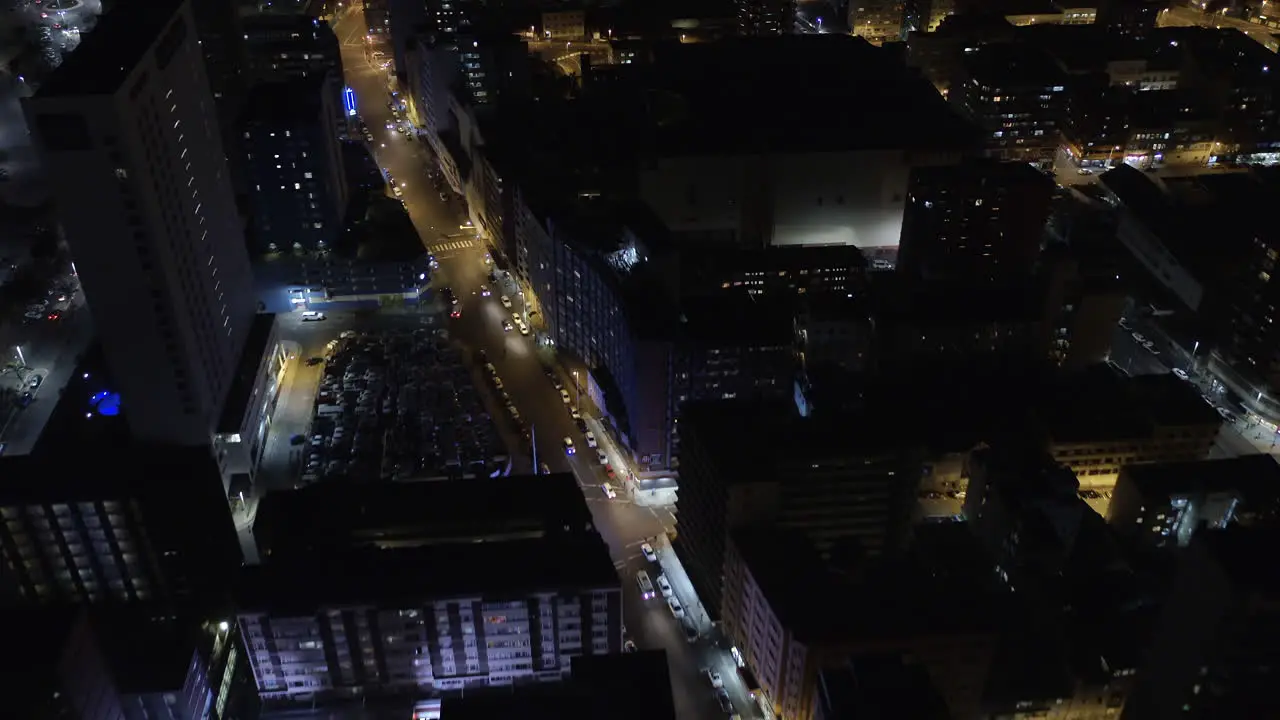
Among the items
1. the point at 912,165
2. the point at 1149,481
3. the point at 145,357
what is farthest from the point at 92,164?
the point at 912,165

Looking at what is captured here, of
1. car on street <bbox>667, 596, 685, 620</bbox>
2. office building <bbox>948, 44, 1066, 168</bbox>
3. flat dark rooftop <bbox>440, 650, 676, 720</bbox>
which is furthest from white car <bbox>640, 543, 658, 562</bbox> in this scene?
office building <bbox>948, 44, 1066, 168</bbox>

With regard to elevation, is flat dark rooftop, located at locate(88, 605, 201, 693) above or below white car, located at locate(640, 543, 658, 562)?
above

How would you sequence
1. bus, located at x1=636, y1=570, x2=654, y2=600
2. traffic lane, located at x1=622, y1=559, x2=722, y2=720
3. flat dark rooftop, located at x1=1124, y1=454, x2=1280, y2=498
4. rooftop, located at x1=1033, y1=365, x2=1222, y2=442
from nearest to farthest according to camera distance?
traffic lane, located at x1=622, y1=559, x2=722, y2=720
bus, located at x1=636, y1=570, x2=654, y2=600
flat dark rooftop, located at x1=1124, y1=454, x2=1280, y2=498
rooftop, located at x1=1033, y1=365, x2=1222, y2=442

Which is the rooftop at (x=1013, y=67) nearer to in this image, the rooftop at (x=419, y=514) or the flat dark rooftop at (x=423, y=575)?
the rooftop at (x=419, y=514)

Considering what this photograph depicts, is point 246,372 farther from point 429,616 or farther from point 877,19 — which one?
point 877,19

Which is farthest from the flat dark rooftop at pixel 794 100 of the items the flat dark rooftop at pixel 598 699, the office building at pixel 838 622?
the flat dark rooftop at pixel 598 699

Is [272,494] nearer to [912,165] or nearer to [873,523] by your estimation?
[873,523]

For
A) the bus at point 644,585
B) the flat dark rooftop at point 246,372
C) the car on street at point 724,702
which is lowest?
the car on street at point 724,702

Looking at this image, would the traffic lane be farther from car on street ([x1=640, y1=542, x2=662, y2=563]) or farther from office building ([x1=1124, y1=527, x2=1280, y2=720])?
office building ([x1=1124, y1=527, x2=1280, y2=720])

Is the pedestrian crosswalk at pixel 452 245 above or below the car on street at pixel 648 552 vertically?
above
